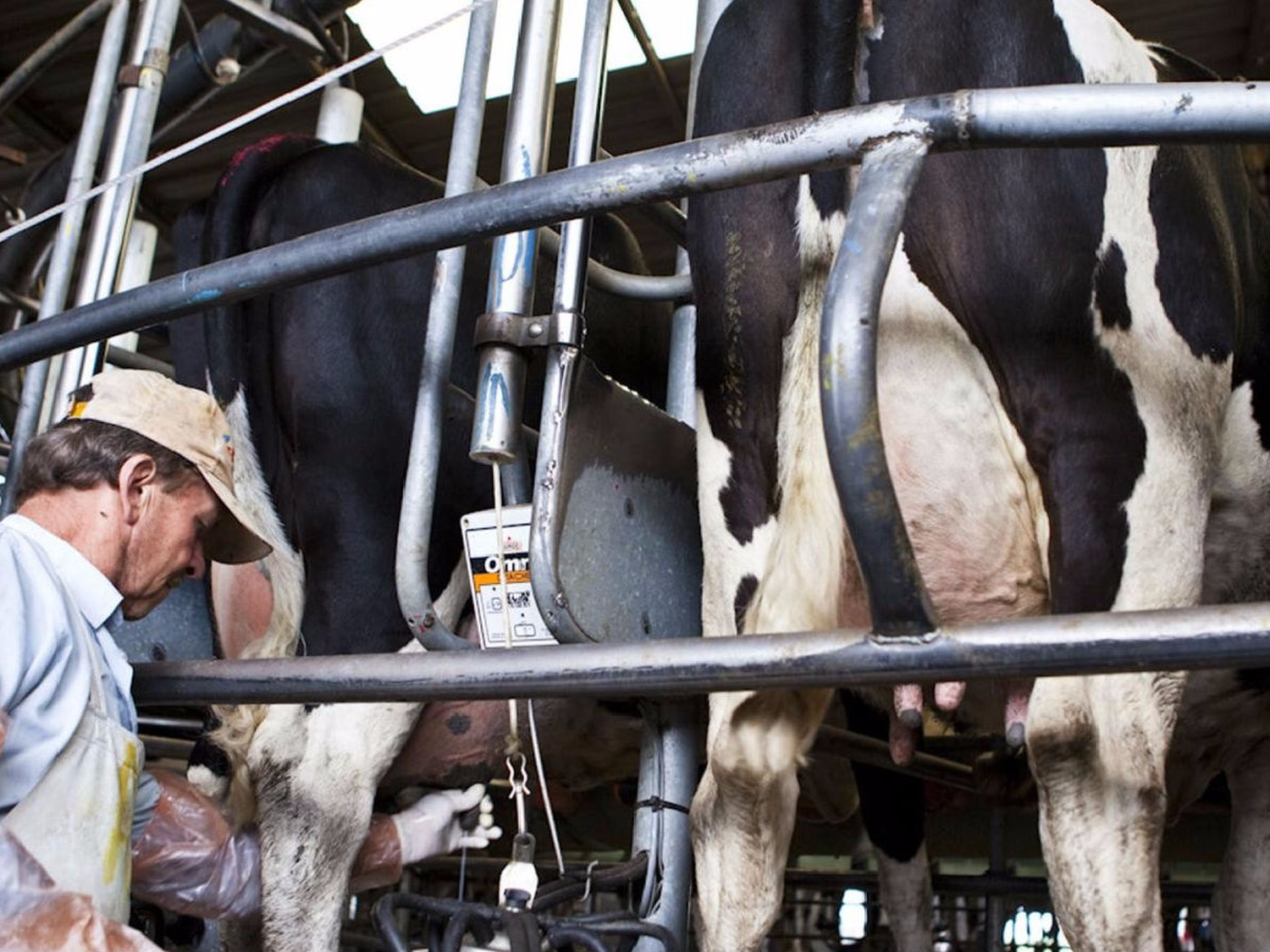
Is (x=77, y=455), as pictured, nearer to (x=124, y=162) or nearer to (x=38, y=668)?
(x=38, y=668)

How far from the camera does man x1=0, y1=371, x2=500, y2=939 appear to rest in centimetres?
163

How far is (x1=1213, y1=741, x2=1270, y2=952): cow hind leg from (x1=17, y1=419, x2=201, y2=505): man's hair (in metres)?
2.08

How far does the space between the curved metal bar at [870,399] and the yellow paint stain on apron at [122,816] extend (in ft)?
3.28

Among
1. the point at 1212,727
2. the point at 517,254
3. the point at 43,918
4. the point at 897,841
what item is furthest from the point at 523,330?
the point at 897,841

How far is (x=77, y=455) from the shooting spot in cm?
192

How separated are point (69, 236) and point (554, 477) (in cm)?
127

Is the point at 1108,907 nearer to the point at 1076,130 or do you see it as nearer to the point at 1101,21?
the point at 1076,130

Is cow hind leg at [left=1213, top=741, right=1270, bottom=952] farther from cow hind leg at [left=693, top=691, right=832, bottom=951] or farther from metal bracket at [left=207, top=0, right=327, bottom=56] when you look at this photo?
metal bracket at [left=207, top=0, right=327, bottom=56]

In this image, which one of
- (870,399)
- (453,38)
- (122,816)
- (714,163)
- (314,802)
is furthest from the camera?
(453,38)

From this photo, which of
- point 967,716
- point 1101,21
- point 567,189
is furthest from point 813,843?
point 567,189

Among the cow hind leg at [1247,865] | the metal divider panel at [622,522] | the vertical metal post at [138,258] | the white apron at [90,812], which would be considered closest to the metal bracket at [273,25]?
the vertical metal post at [138,258]

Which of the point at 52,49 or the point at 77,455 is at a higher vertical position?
the point at 52,49

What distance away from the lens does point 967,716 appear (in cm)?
256

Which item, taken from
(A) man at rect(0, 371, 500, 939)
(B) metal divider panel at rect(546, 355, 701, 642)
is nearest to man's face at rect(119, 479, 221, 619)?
(A) man at rect(0, 371, 500, 939)
